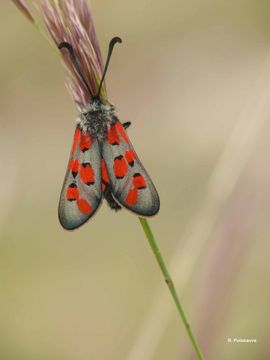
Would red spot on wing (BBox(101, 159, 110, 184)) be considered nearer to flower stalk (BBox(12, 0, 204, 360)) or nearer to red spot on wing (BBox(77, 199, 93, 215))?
red spot on wing (BBox(77, 199, 93, 215))

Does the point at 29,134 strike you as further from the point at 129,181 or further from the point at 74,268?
the point at 129,181

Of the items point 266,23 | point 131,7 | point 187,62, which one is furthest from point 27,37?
point 266,23

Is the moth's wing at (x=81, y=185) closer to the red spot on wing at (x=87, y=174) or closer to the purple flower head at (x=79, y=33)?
the red spot on wing at (x=87, y=174)

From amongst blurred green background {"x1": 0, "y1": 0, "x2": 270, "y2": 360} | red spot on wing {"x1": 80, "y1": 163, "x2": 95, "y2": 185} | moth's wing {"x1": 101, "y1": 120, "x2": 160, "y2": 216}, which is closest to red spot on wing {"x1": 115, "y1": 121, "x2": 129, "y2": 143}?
moth's wing {"x1": 101, "y1": 120, "x2": 160, "y2": 216}

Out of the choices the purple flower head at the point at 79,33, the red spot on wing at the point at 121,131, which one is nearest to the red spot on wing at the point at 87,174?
the red spot on wing at the point at 121,131

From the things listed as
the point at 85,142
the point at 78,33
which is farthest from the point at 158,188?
the point at 78,33

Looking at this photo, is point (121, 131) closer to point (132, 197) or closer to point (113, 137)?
point (113, 137)

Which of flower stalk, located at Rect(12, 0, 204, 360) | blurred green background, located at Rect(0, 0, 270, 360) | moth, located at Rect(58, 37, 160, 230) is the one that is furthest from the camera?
blurred green background, located at Rect(0, 0, 270, 360)
